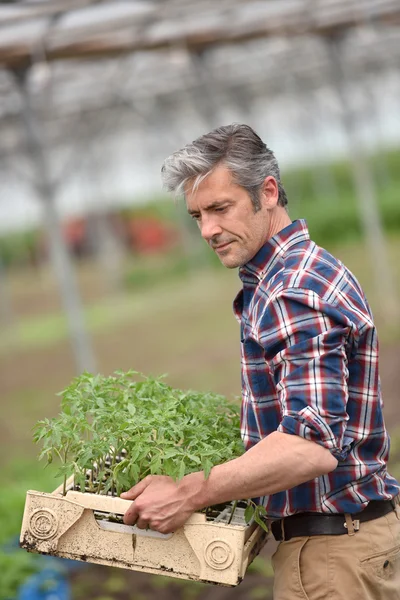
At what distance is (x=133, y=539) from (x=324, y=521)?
18.0 inches

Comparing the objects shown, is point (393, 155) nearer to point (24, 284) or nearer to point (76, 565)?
point (24, 284)

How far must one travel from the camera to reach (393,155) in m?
26.9

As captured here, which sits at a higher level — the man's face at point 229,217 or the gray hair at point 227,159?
the gray hair at point 227,159

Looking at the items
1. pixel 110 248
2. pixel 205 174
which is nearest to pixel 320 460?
pixel 205 174

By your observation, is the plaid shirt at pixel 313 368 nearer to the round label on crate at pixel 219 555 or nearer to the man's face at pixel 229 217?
the man's face at pixel 229 217

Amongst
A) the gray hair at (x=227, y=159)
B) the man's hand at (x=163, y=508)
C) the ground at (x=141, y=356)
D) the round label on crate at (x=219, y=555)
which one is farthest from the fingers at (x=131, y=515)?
the ground at (x=141, y=356)

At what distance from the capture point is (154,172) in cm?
2531

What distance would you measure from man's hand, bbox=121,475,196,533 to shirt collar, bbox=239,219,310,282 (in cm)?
53

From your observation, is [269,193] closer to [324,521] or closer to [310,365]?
[310,365]

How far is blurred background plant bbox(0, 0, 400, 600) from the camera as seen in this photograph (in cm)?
639

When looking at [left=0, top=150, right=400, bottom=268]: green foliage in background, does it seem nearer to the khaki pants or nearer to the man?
the man

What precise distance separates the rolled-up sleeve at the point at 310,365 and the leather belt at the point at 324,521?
236 millimetres

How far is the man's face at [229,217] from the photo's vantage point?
6.63 feet

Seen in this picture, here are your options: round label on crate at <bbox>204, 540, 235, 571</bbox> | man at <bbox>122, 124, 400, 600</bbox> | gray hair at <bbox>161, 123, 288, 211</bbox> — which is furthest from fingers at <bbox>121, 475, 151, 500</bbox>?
gray hair at <bbox>161, 123, 288, 211</bbox>
